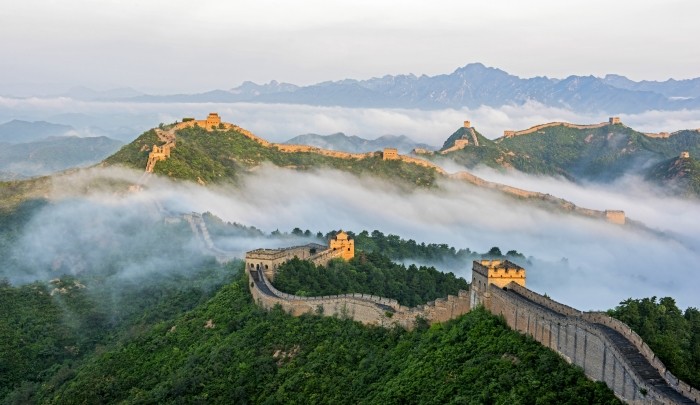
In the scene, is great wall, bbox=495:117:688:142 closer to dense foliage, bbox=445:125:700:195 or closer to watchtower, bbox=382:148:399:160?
dense foliage, bbox=445:125:700:195

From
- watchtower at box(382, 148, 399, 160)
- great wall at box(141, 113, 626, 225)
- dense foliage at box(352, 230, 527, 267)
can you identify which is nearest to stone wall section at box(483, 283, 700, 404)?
dense foliage at box(352, 230, 527, 267)

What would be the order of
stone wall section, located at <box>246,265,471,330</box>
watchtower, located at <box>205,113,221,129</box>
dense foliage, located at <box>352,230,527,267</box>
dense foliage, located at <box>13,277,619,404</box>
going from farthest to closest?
watchtower, located at <box>205,113,221,129</box>
dense foliage, located at <box>352,230,527,267</box>
stone wall section, located at <box>246,265,471,330</box>
dense foliage, located at <box>13,277,619,404</box>

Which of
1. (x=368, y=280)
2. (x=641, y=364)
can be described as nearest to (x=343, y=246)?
(x=368, y=280)

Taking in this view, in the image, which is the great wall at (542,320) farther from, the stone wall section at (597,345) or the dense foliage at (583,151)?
the dense foliage at (583,151)

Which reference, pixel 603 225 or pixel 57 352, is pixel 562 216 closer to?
pixel 603 225

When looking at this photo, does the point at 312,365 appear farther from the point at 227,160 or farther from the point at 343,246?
the point at 227,160
